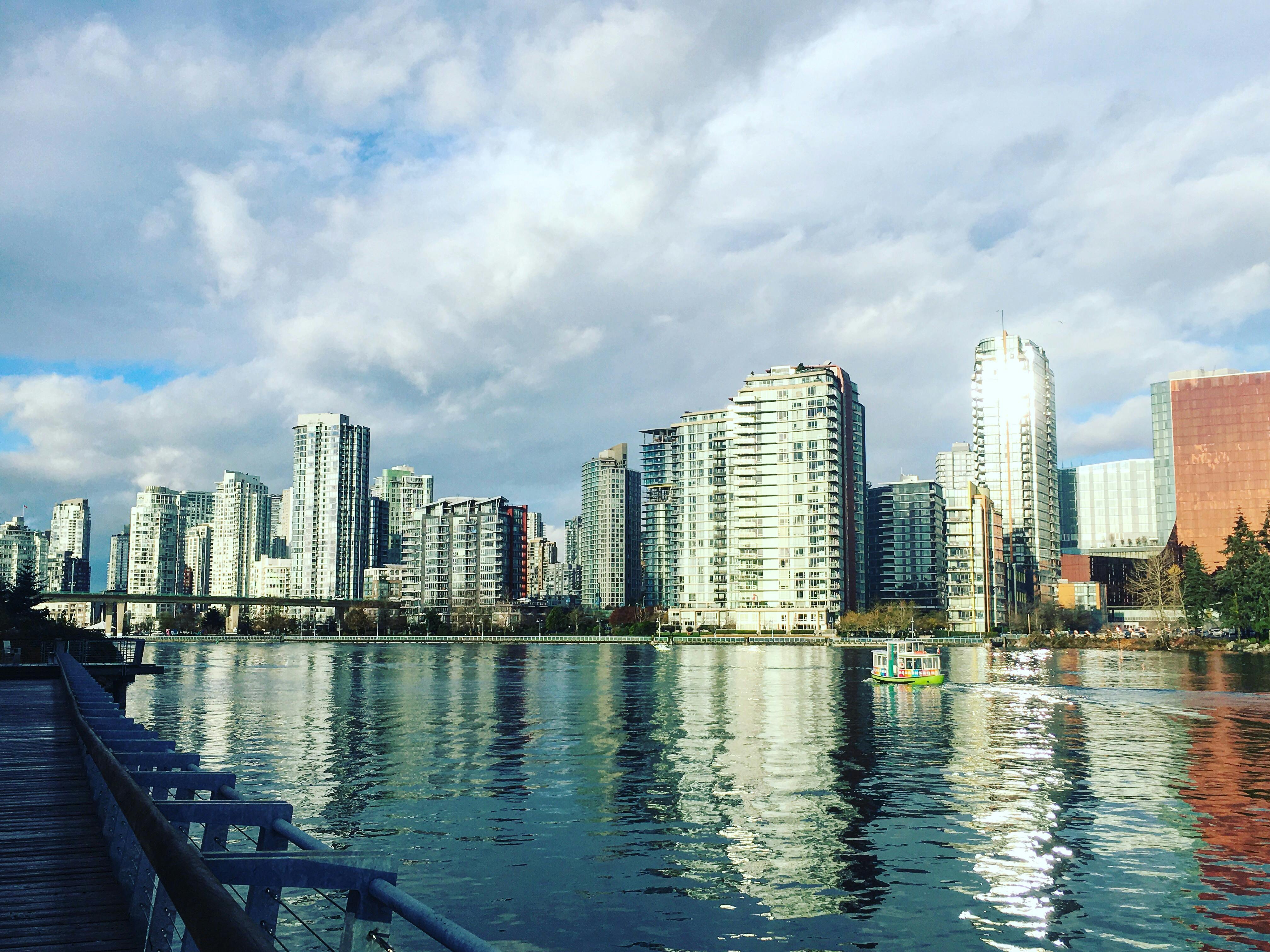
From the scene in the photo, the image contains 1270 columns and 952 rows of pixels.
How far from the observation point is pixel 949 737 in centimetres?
5712

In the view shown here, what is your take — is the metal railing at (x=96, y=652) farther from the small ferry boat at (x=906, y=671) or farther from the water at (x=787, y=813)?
the small ferry boat at (x=906, y=671)

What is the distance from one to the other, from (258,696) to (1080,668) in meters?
101

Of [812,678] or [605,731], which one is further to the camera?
[812,678]

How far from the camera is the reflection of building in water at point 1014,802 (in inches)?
942

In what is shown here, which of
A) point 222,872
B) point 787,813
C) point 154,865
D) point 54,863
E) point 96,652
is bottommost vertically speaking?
point 787,813

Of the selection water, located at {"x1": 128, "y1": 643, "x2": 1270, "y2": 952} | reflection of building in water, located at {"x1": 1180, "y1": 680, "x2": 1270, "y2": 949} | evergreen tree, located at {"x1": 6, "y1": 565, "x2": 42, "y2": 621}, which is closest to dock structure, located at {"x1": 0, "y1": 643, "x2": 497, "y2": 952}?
water, located at {"x1": 128, "y1": 643, "x2": 1270, "y2": 952}

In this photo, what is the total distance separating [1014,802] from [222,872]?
1400 inches

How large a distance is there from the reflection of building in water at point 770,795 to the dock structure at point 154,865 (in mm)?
13295

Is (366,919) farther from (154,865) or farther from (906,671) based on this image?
(906,671)

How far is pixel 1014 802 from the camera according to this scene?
1449 inches

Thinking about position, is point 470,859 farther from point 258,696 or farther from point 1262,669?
point 1262,669

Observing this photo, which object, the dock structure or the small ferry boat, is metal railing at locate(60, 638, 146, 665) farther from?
the small ferry boat

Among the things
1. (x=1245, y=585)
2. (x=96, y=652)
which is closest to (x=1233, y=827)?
(x=96, y=652)

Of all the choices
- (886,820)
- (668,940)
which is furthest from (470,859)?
(886,820)
